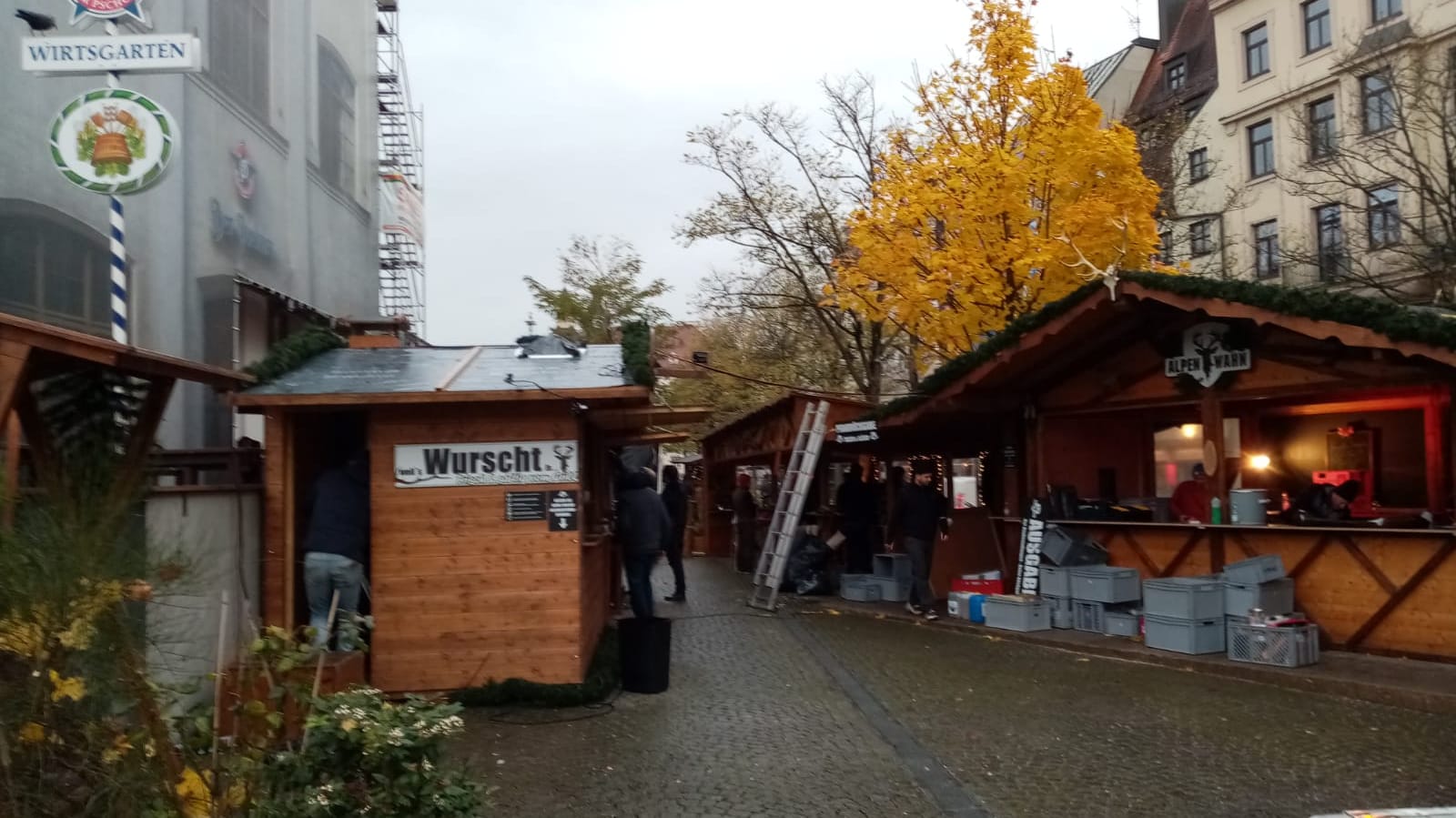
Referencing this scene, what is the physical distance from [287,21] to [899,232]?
9.44 meters

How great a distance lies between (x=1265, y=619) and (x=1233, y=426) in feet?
19.2

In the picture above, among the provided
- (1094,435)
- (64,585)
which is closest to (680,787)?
(64,585)

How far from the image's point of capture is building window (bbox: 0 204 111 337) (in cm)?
1048

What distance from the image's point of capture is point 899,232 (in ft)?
56.8

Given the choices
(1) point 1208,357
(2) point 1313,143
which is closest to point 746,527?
(1) point 1208,357

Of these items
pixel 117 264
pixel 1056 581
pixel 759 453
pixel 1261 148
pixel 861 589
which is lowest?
pixel 861 589

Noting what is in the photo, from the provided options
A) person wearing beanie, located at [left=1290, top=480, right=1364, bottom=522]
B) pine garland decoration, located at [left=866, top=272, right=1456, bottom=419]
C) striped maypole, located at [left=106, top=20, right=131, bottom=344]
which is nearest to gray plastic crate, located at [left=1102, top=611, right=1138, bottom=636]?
person wearing beanie, located at [left=1290, top=480, right=1364, bottom=522]

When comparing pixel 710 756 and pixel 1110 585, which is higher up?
pixel 1110 585

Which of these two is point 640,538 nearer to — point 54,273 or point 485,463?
Result: point 485,463

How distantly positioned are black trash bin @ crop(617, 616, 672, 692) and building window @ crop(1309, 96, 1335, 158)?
51.4 feet

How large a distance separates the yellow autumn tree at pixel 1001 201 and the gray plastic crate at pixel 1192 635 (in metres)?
6.14

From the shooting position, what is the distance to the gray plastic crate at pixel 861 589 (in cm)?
1537

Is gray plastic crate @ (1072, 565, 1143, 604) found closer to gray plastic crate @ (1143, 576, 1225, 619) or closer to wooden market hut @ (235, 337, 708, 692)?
gray plastic crate @ (1143, 576, 1225, 619)

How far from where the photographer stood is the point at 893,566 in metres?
15.4
